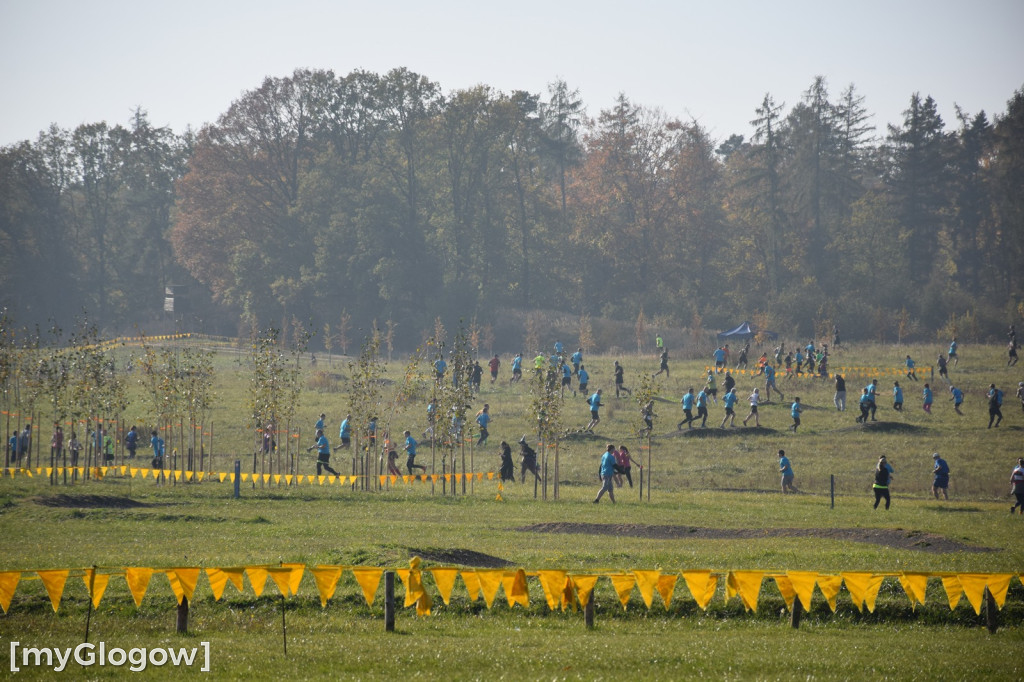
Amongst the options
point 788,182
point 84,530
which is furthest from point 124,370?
point 788,182

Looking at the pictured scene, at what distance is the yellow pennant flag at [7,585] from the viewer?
1462 cm

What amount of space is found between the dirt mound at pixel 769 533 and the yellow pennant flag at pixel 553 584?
10258 mm

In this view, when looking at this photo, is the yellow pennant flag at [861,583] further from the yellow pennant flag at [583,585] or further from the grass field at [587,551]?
the yellow pennant flag at [583,585]

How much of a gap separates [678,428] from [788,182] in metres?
70.9

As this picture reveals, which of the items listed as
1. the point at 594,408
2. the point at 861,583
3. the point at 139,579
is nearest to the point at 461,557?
the point at 139,579

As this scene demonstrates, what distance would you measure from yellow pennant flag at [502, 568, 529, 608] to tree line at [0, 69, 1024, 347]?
7770cm

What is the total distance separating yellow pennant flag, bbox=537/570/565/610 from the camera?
15.8 meters

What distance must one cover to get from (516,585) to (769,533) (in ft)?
41.7

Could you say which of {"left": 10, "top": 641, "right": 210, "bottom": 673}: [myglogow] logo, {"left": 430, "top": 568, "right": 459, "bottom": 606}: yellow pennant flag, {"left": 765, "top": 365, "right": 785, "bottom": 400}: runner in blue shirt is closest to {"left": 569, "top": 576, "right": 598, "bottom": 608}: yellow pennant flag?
{"left": 430, "top": 568, "right": 459, "bottom": 606}: yellow pennant flag

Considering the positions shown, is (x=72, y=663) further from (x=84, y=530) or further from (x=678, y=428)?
(x=678, y=428)

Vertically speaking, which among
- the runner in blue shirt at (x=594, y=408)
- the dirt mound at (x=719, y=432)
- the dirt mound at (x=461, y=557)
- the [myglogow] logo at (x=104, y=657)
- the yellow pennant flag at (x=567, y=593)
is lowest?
the [myglogow] logo at (x=104, y=657)

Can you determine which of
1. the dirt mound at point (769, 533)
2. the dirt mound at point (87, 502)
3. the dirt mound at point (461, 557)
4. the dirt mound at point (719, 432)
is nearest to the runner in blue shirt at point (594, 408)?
the dirt mound at point (719, 432)

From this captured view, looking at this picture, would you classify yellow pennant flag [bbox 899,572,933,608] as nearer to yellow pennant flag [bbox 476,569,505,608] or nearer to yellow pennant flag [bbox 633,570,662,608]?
yellow pennant flag [bbox 633,570,662,608]

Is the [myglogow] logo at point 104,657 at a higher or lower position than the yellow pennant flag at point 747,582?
lower
